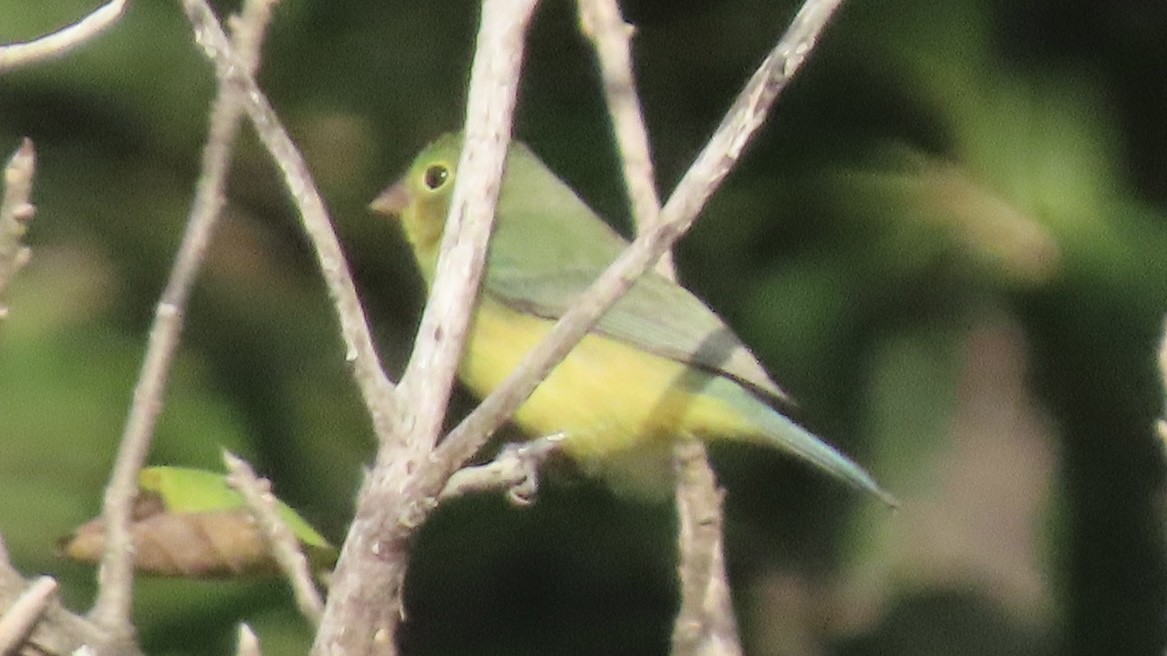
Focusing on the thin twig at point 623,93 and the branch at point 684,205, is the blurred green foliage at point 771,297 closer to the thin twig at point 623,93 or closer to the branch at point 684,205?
the thin twig at point 623,93

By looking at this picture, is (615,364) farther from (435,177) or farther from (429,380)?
(429,380)

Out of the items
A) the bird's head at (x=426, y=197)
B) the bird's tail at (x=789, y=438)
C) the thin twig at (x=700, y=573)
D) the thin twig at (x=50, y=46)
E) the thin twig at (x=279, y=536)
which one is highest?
the thin twig at (x=50, y=46)

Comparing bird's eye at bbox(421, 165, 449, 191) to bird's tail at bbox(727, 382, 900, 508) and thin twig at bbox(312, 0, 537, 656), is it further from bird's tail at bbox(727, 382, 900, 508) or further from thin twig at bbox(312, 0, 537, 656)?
thin twig at bbox(312, 0, 537, 656)

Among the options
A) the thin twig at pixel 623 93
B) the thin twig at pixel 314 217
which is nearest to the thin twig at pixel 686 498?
the thin twig at pixel 623 93

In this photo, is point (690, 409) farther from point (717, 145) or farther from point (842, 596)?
point (717, 145)

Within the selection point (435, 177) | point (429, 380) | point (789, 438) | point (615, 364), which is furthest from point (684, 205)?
point (435, 177)

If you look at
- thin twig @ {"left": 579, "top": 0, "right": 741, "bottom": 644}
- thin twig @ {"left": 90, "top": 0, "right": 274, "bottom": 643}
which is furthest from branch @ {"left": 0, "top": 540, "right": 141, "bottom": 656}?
thin twig @ {"left": 579, "top": 0, "right": 741, "bottom": 644}
